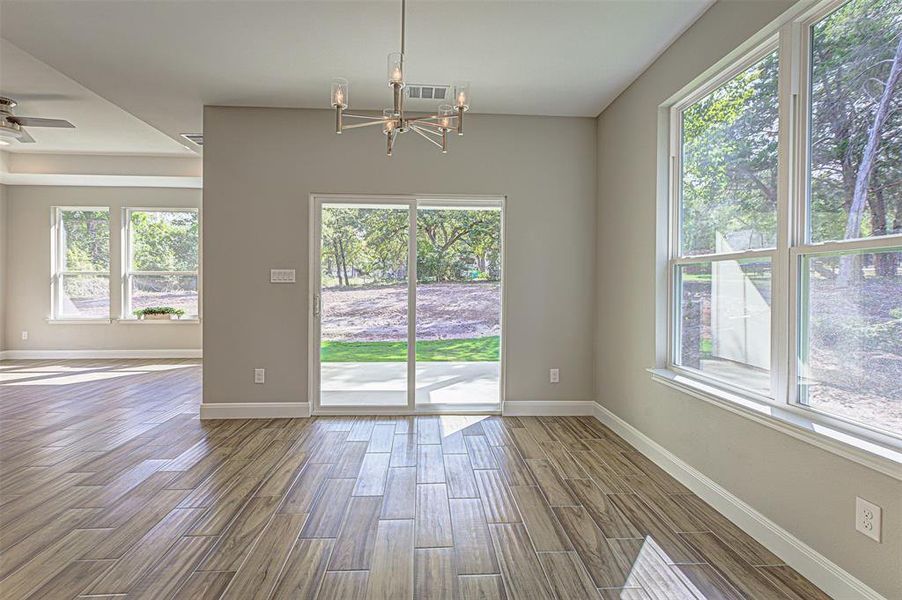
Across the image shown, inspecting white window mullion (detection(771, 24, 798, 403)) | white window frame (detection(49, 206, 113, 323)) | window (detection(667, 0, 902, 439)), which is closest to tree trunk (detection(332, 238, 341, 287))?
window (detection(667, 0, 902, 439))

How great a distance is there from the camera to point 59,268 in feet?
25.1

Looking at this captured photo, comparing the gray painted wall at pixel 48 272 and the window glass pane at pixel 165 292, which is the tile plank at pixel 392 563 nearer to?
the gray painted wall at pixel 48 272

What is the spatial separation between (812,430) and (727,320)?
2.95 ft

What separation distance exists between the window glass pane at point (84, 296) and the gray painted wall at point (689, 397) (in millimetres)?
7625

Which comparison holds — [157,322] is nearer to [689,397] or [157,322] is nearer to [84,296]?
[84,296]

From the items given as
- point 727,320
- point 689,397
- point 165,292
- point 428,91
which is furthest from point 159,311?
point 727,320

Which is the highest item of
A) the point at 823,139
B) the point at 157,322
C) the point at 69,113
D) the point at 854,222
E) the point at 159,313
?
the point at 69,113

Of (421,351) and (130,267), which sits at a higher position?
(130,267)

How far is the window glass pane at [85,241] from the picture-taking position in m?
7.64

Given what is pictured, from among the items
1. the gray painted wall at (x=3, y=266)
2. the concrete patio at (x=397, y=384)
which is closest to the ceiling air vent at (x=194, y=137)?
the concrete patio at (x=397, y=384)

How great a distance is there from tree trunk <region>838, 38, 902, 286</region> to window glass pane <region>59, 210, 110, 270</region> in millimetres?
9053

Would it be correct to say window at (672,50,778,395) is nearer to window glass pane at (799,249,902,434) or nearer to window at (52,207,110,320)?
window glass pane at (799,249,902,434)

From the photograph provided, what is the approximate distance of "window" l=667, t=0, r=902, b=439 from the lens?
1.87 m

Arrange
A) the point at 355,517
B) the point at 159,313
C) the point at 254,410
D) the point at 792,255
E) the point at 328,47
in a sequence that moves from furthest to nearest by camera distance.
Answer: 1. the point at 159,313
2. the point at 254,410
3. the point at 328,47
4. the point at 355,517
5. the point at 792,255
